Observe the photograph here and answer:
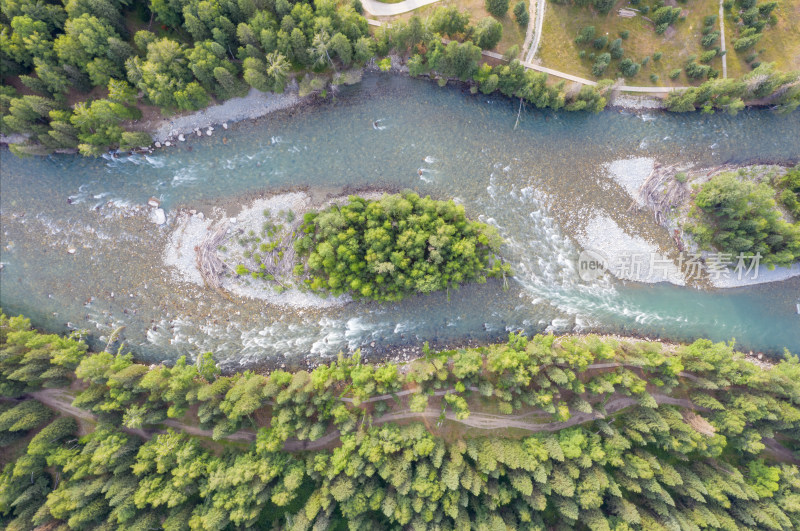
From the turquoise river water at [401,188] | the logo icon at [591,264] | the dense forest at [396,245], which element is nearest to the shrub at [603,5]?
the turquoise river water at [401,188]

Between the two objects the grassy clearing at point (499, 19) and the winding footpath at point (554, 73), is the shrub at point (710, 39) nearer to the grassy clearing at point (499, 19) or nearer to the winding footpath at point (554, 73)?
the winding footpath at point (554, 73)

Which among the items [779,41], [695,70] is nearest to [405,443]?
[695,70]

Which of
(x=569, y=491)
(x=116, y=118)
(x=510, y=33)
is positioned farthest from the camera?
(x=510, y=33)

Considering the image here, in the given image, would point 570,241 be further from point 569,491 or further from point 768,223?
point 569,491

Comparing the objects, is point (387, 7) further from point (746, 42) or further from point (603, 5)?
point (746, 42)

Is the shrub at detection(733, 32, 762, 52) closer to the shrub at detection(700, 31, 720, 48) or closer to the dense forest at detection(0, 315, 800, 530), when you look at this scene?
the shrub at detection(700, 31, 720, 48)

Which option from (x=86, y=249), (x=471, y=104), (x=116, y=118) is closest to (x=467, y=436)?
(x=471, y=104)
